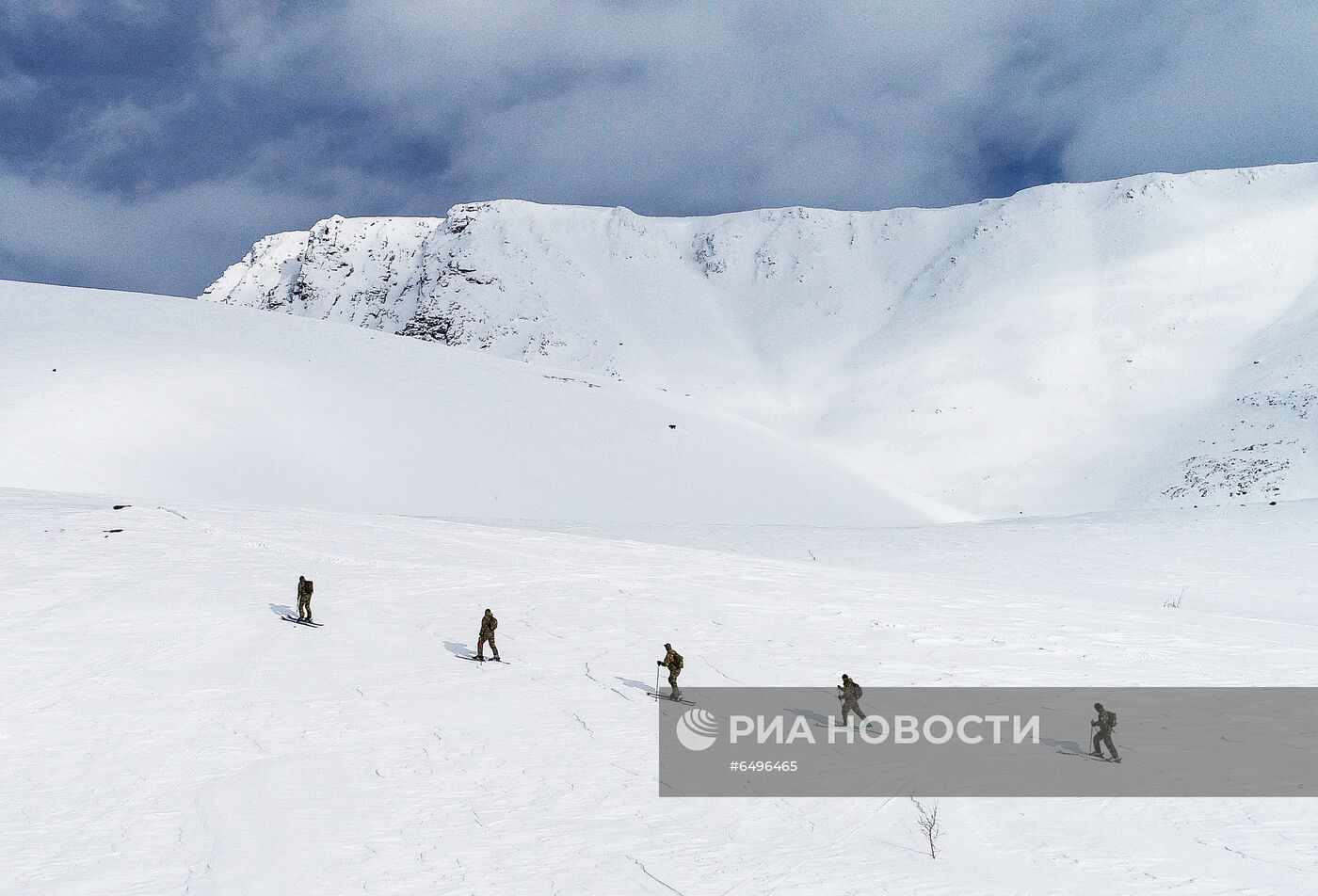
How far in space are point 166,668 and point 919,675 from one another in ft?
39.3

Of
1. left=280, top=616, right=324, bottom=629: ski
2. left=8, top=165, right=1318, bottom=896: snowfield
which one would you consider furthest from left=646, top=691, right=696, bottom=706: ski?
left=280, top=616, right=324, bottom=629: ski

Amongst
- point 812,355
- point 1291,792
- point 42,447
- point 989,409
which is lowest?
point 1291,792

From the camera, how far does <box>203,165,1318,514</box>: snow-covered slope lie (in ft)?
288

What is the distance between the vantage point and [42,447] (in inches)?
1345

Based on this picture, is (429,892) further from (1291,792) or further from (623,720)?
(1291,792)

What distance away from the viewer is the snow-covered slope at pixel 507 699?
8.02 metres

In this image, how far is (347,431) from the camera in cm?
4266

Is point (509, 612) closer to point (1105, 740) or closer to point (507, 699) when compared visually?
point (507, 699)

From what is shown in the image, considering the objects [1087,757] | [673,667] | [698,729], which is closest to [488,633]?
[673,667]

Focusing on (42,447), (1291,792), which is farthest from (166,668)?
(42,447)

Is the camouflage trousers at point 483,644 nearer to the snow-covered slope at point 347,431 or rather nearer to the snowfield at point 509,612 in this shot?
the snowfield at point 509,612

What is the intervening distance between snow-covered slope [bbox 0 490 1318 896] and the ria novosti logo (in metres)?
0.56

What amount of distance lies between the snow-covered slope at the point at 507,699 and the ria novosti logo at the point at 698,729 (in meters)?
0.56

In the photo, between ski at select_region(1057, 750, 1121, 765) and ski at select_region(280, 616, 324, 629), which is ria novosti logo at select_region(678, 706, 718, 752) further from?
ski at select_region(280, 616, 324, 629)
